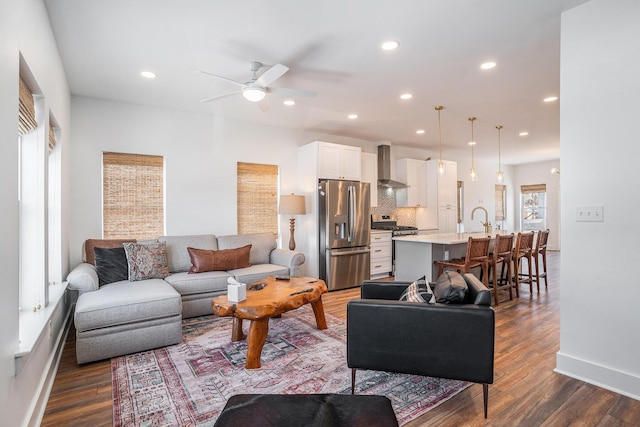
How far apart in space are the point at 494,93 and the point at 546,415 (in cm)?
345

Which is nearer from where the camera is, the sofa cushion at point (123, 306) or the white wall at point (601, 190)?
the white wall at point (601, 190)

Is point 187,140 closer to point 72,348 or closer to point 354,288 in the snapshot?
point 72,348

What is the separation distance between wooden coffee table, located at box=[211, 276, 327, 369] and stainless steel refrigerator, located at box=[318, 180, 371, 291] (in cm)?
184

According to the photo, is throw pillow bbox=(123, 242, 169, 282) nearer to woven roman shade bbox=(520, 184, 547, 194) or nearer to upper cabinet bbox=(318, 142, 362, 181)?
upper cabinet bbox=(318, 142, 362, 181)

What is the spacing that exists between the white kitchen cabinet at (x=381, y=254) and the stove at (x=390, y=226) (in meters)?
0.23

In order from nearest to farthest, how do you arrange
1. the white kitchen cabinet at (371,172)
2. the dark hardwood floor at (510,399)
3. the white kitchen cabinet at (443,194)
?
the dark hardwood floor at (510,399) → the white kitchen cabinet at (371,172) → the white kitchen cabinet at (443,194)

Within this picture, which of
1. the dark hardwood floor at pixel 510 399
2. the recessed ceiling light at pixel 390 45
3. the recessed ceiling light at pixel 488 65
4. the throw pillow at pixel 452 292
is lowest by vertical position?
the dark hardwood floor at pixel 510 399

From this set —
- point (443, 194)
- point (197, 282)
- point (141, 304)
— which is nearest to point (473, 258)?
point (197, 282)

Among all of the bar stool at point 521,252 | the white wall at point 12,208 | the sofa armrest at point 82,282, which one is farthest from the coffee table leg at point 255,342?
the bar stool at point 521,252

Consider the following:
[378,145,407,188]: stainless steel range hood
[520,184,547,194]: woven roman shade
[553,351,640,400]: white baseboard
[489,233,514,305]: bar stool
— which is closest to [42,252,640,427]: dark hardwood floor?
[553,351,640,400]: white baseboard

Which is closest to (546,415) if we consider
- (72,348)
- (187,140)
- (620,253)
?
(620,253)

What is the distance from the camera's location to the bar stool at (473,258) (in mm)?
3996

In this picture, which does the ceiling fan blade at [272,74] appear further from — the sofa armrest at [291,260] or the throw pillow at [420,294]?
the sofa armrest at [291,260]

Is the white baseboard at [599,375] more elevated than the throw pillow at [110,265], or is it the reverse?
the throw pillow at [110,265]
